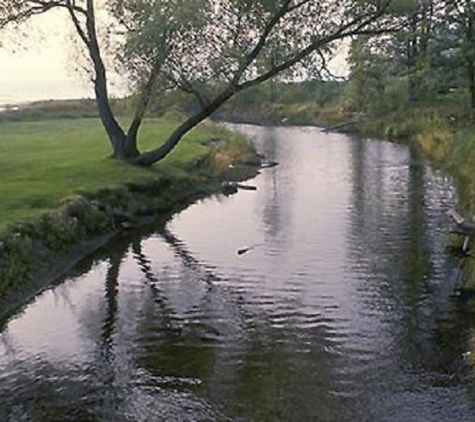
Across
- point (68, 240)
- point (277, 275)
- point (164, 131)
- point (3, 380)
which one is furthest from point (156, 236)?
point (164, 131)

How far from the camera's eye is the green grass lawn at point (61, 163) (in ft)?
89.1

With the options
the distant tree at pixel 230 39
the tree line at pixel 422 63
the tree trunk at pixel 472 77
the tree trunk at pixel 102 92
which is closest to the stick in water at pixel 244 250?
the distant tree at pixel 230 39

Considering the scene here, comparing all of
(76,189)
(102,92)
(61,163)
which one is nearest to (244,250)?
(76,189)

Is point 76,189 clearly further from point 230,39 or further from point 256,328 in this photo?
point 256,328

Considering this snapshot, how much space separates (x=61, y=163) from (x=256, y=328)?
22228mm

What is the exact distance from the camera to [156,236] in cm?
2822

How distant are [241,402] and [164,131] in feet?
145

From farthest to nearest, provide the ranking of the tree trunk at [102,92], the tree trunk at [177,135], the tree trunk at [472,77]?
the tree trunk at [472,77], the tree trunk at [102,92], the tree trunk at [177,135]

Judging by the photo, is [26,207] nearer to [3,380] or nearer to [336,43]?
[3,380]

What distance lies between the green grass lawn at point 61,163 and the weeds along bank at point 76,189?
34 millimetres

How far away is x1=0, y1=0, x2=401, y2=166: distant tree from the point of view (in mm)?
32094

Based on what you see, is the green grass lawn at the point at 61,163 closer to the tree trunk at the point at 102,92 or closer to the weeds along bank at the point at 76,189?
the weeds along bank at the point at 76,189

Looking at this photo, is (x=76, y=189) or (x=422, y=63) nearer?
(x=76, y=189)

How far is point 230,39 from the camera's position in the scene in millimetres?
32688
